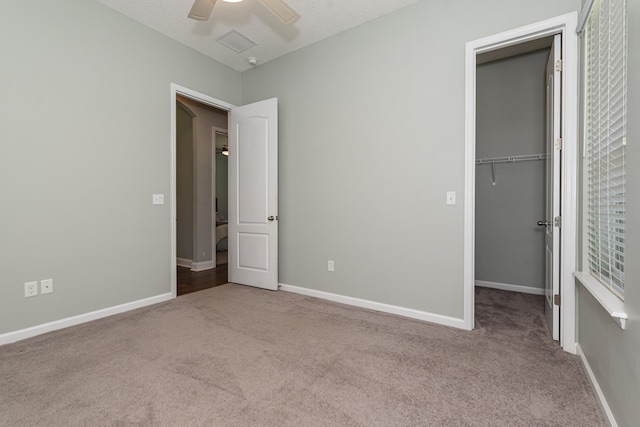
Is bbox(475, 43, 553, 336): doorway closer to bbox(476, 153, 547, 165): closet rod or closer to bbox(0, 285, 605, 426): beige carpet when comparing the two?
bbox(476, 153, 547, 165): closet rod

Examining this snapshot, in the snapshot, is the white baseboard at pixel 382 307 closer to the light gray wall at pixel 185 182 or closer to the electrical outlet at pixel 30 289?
the electrical outlet at pixel 30 289

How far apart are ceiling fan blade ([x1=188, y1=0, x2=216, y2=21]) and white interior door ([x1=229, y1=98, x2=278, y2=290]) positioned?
1488mm

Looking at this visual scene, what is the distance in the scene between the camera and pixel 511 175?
3.96 meters

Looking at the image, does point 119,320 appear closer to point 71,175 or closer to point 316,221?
point 71,175

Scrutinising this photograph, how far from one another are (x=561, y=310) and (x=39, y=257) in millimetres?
3952

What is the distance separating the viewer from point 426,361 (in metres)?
2.10

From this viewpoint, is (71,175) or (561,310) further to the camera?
(71,175)

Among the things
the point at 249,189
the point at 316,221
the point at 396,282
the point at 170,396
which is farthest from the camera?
the point at 249,189

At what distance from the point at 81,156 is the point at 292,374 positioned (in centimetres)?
254

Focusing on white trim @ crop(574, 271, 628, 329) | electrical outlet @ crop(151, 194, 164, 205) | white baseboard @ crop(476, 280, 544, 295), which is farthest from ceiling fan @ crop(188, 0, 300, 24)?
white baseboard @ crop(476, 280, 544, 295)

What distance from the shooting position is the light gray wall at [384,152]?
8.90ft

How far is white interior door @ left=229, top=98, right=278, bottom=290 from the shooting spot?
12.5ft

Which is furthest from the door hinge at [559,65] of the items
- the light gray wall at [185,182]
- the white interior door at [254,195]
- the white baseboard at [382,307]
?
the light gray wall at [185,182]

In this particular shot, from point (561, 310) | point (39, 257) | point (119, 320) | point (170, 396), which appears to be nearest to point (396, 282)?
point (561, 310)
